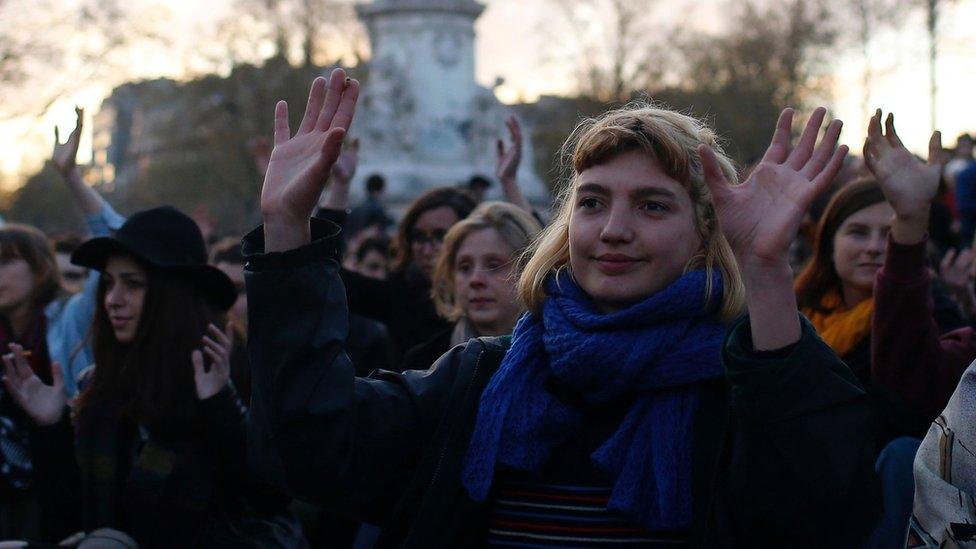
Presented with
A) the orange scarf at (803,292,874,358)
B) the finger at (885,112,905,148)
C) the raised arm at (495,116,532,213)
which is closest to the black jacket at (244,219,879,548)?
the finger at (885,112,905,148)

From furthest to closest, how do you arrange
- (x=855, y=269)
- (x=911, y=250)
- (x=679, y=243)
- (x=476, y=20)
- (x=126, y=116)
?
(x=126, y=116), (x=476, y=20), (x=855, y=269), (x=911, y=250), (x=679, y=243)

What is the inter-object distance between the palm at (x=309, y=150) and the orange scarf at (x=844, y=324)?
2.51 meters

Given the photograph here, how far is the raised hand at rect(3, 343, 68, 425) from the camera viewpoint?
18.3ft

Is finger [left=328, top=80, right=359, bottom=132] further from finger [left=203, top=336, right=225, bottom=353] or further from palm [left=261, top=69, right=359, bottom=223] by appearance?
finger [left=203, top=336, right=225, bottom=353]

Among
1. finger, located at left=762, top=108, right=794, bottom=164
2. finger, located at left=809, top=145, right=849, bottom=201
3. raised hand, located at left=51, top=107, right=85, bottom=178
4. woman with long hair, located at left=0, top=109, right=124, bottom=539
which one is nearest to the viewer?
finger, located at left=809, top=145, right=849, bottom=201

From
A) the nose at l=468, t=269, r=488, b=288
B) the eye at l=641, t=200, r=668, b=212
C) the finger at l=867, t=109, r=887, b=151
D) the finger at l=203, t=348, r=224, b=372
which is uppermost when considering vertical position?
the finger at l=867, t=109, r=887, b=151

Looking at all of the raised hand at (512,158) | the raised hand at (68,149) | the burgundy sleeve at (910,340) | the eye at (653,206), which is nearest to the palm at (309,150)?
the eye at (653,206)

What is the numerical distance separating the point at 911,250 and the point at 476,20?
→ 99.4 ft

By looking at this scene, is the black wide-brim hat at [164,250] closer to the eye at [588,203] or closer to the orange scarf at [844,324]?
the orange scarf at [844,324]

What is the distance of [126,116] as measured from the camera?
265ft

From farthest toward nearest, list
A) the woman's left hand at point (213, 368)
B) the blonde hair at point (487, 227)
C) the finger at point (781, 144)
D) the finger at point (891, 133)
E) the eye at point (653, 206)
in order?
the blonde hair at point (487, 227) → the woman's left hand at point (213, 368) → the finger at point (891, 133) → the eye at point (653, 206) → the finger at point (781, 144)

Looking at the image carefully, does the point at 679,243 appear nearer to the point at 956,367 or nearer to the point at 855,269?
the point at 956,367

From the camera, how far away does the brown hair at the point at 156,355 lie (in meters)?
5.25

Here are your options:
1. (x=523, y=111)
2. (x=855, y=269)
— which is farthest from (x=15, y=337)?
(x=523, y=111)
